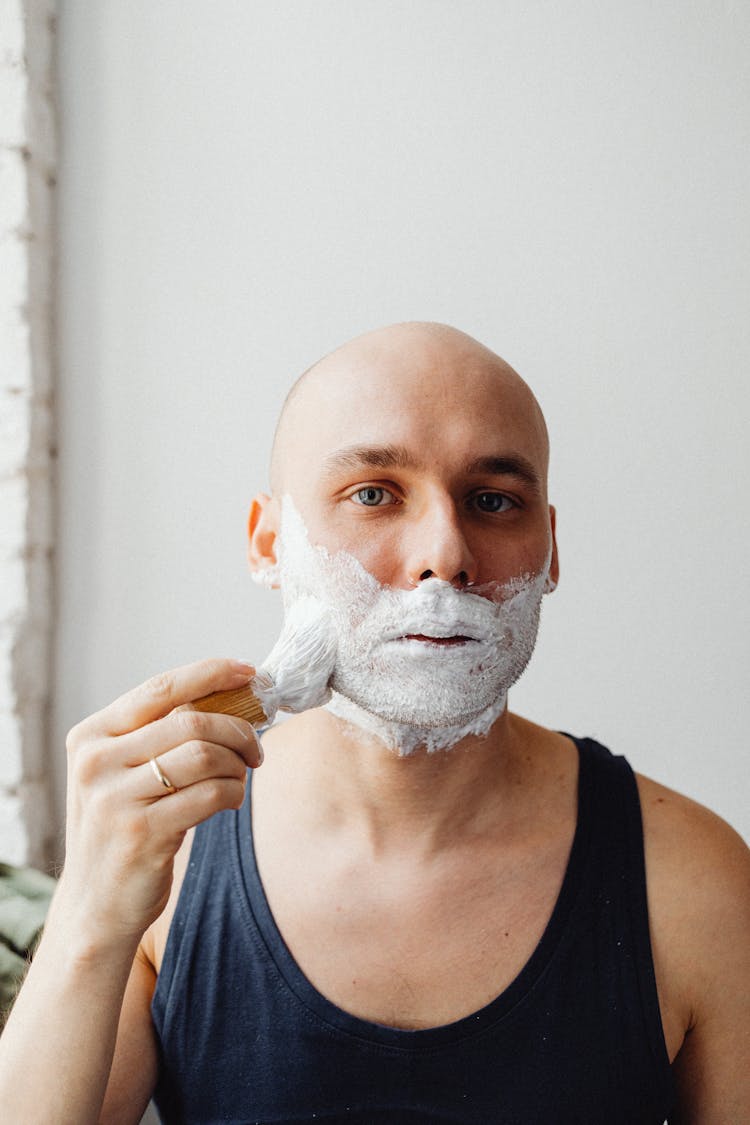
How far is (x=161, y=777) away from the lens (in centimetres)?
77

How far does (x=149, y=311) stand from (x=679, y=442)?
34.3 inches

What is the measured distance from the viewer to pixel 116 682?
1.68 m

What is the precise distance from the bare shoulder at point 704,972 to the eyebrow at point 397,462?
435 mm

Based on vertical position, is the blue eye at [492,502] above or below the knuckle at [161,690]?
above

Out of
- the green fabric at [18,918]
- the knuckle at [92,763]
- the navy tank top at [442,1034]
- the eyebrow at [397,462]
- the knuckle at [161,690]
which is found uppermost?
the eyebrow at [397,462]

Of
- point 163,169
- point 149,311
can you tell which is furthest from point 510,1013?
point 163,169

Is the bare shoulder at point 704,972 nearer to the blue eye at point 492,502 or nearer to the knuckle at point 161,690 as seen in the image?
the blue eye at point 492,502

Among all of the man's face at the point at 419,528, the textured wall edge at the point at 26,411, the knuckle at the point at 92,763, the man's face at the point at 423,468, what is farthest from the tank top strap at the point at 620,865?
the textured wall edge at the point at 26,411

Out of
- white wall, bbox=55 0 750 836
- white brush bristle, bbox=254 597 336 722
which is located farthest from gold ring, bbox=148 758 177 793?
white wall, bbox=55 0 750 836

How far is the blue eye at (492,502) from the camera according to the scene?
0.97 meters

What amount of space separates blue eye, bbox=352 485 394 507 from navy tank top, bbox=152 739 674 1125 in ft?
1.35

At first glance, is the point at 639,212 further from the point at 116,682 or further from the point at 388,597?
the point at 116,682

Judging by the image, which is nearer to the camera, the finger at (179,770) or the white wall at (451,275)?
the finger at (179,770)

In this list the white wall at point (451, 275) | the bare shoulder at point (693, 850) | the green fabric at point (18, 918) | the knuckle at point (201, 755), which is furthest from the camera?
the white wall at point (451, 275)
